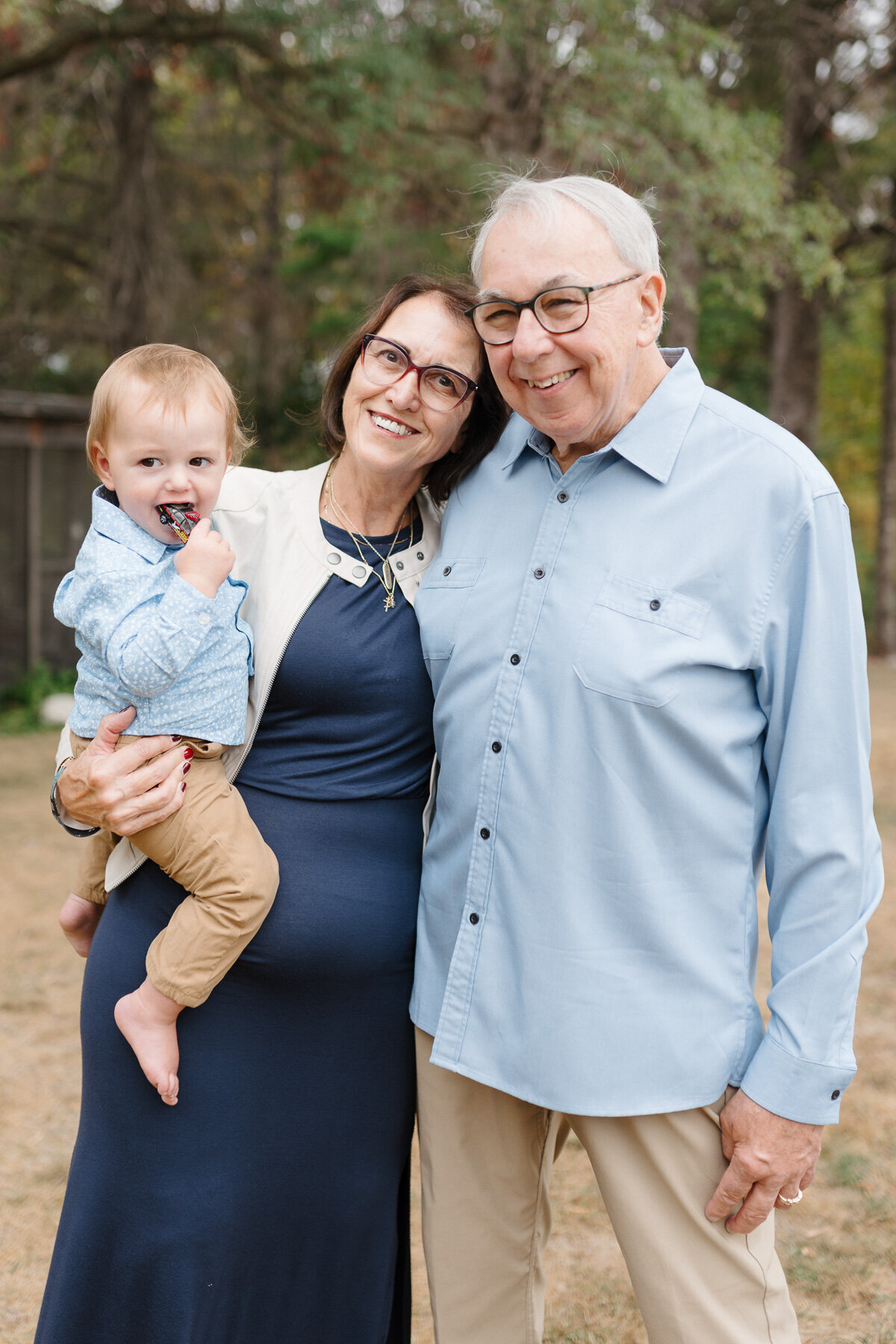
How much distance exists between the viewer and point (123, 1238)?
1.95 metres

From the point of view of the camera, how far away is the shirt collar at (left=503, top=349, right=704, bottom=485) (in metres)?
1.74

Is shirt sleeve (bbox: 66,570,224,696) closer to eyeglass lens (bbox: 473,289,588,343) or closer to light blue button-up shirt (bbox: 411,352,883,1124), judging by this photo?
light blue button-up shirt (bbox: 411,352,883,1124)

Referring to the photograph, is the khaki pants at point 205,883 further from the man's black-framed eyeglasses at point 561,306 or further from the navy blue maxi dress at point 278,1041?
the man's black-framed eyeglasses at point 561,306

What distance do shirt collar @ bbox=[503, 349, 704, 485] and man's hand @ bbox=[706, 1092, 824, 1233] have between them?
3.18ft

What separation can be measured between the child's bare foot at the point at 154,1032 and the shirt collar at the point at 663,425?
1156mm

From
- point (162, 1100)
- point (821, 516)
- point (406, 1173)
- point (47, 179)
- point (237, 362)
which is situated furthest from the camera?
point (237, 362)

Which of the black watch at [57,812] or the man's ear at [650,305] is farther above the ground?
the man's ear at [650,305]

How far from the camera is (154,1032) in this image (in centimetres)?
188

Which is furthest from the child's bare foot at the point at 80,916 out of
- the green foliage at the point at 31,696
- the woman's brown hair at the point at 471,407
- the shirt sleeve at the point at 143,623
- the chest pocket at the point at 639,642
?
the green foliage at the point at 31,696

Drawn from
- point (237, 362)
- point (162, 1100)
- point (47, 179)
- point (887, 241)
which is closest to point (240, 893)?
point (162, 1100)

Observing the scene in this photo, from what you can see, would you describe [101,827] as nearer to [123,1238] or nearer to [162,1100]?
[162,1100]

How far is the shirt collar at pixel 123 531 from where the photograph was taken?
1.86 m

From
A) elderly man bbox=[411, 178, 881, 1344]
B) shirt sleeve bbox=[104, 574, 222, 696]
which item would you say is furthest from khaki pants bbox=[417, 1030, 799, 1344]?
shirt sleeve bbox=[104, 574, 222, 696]

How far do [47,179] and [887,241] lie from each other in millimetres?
9299
